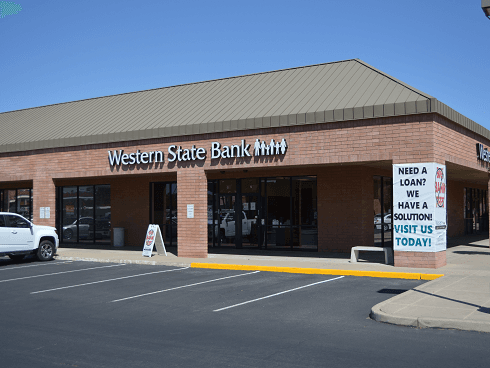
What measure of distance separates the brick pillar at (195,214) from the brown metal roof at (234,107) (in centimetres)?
169

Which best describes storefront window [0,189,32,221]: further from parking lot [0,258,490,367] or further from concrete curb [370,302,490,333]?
concrete curb [370,302,490,333]

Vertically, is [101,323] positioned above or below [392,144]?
below

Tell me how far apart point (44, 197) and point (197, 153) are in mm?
8408

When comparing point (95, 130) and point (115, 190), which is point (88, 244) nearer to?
point (115, 190)

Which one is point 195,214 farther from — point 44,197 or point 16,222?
point 44,197

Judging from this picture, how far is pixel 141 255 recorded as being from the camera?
2036 centimetres

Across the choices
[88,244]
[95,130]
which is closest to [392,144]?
[95,130]

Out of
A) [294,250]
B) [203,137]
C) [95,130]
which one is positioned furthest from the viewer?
[95,130]

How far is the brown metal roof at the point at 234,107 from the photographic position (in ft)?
55.3

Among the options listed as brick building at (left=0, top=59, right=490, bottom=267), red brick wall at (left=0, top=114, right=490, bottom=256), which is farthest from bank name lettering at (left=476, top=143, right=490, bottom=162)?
red brick wall at (left=0, top=114, right=490, bottom=256)

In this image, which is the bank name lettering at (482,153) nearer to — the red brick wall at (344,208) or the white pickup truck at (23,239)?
the red brick wall at (344,208)

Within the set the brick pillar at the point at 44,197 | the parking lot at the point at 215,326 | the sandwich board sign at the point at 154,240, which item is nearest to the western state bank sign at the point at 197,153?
the sandwich board sign at the point at 154,240

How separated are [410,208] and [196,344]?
32.8 ft

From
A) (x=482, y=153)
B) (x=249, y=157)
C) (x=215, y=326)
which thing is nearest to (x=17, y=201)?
(x=249, y=157)
